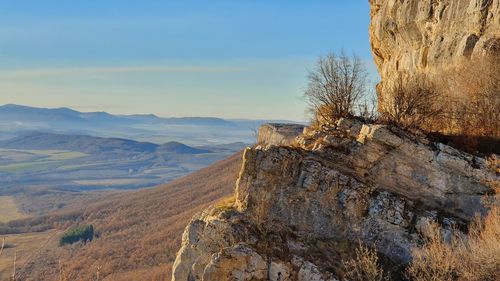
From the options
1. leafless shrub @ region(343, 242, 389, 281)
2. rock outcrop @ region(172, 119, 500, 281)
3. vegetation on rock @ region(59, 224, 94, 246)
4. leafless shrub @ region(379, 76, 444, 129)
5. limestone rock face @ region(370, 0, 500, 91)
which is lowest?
vegetation on rock @ region(59, 224, 94, 246)

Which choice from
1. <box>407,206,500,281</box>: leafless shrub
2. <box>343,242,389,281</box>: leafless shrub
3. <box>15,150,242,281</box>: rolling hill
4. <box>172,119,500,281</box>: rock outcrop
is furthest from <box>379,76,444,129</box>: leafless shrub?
<box>15,150,242,281</box>: rolling hill

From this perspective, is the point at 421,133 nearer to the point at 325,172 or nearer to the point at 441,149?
the point at 441,149

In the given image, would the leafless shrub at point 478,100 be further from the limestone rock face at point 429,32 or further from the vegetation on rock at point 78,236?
the vegetation on rock at point 78,236

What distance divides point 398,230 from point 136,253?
4166 inches

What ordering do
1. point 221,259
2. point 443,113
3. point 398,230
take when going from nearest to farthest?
point 221,259
point 398,230
point 443,113

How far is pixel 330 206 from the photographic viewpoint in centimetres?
1989

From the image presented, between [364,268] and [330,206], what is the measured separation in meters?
2.91

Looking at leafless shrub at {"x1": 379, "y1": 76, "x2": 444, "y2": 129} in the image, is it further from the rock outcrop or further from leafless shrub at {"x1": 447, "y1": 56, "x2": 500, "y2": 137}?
the rock outcrop

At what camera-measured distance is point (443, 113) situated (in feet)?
79.6

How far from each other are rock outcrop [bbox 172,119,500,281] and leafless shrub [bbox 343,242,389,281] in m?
0.49

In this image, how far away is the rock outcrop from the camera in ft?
60.2

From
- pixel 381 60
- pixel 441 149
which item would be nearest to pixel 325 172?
pixel 441 149

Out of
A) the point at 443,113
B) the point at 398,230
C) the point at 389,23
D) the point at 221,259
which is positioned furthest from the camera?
the point at 389,23

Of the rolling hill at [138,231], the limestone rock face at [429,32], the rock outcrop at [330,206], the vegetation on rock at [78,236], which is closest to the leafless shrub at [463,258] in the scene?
the rock outcrop at [330,206]
